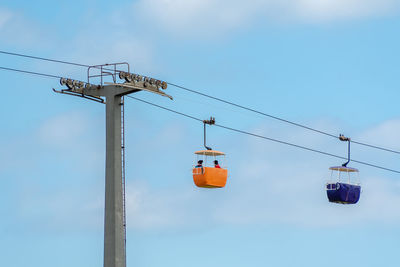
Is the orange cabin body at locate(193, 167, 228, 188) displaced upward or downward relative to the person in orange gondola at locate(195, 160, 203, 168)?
downward

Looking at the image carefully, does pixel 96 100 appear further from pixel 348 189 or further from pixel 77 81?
pixel 348 189

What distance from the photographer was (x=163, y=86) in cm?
4738

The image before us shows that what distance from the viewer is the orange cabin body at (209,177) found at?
156ft

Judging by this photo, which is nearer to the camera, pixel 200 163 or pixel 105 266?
pixel 105 266

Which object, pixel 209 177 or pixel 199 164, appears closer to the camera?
pixel 209 177

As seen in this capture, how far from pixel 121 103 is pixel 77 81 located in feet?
7.22

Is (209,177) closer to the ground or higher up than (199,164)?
closer to the ground

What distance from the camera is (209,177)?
156ft

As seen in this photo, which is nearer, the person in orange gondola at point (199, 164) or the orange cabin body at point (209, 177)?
the orange cabin body at point (209, 177)

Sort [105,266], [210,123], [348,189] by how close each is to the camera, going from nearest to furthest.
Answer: [105,266], [210,123], [348,189]

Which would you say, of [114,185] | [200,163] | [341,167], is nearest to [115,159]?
[114,185]

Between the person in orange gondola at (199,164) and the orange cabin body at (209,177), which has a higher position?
the person in orange gondola at (199,164)

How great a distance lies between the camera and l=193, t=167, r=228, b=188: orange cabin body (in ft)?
156

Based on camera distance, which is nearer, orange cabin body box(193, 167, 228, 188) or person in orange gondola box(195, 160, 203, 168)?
orange cabin body box(193, 167, 228, 188)
